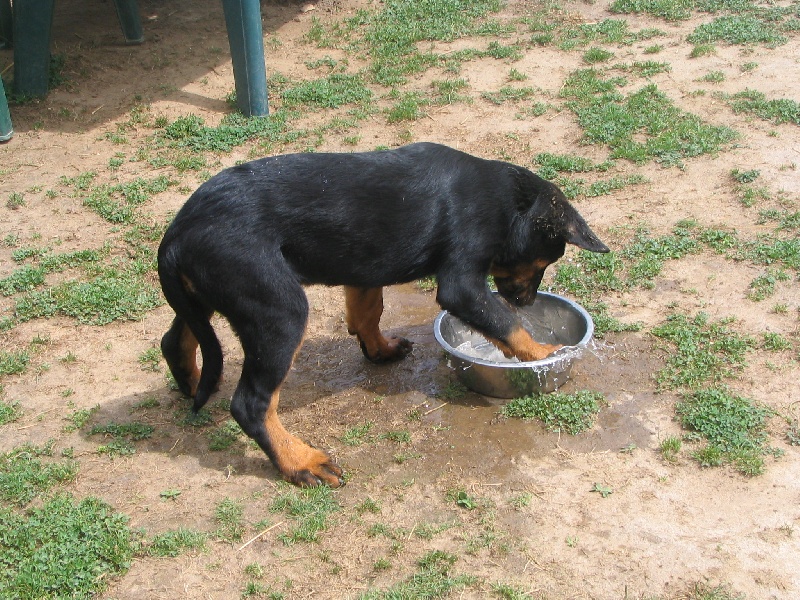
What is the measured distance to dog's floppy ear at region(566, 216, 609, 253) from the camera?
5.11 meters

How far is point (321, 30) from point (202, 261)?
309 inches

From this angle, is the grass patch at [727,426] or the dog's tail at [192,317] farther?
the grass patch at [727,426]

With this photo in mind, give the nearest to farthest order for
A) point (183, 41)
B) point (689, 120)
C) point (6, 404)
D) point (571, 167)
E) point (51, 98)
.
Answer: point (6, 404) → point (571, 167) → point (689, 120) → point (51, 98) → point (183, 41)

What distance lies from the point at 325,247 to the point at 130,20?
7662 mm

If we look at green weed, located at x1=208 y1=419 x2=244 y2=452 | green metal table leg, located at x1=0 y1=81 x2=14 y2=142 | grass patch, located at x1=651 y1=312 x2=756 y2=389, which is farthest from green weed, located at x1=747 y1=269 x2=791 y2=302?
green metal table leg, located at x1=0 y1=81 x2=14 y2=142

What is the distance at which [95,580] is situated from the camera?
4.18 metres

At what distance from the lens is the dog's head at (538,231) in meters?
5.15

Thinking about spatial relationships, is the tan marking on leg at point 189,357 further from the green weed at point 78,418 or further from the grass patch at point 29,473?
the grass patch at point 29,473

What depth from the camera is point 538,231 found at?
520 centimetres

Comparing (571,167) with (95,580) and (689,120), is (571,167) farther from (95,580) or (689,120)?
(95,580)

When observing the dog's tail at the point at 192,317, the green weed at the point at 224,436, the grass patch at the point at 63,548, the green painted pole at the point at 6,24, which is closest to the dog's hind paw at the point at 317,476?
the green weed at the point at 224,436

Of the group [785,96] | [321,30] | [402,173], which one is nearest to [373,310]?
[402,173]

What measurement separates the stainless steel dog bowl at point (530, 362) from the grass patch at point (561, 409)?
3.4 inches

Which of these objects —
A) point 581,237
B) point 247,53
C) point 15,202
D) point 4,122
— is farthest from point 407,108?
point 581,237
